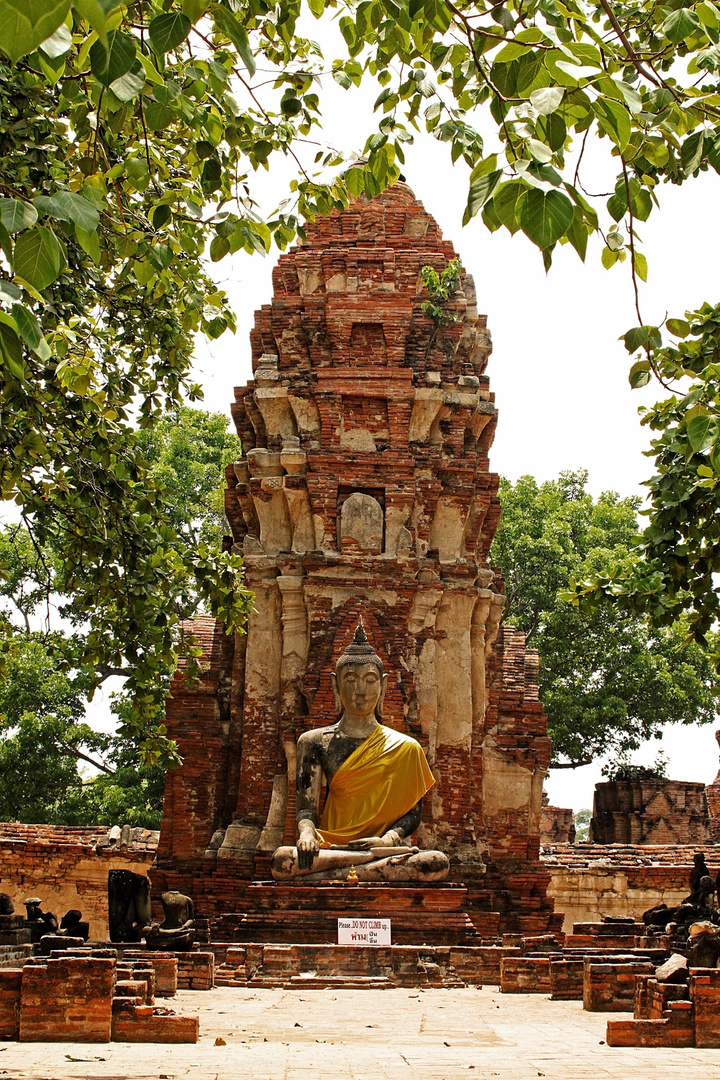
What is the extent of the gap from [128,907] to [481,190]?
8.84 metres

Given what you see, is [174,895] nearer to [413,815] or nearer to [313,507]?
[413,815]

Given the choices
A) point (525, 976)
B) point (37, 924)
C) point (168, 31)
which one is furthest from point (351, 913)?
point (168, 31)

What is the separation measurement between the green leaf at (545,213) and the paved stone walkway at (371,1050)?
405 cm

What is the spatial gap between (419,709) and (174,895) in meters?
4.97

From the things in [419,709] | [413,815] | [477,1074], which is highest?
[419,709]

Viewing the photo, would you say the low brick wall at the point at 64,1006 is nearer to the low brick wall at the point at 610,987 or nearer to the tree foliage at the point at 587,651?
the low brick wall at the point at 610,987

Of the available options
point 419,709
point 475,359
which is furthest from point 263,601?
point 475,359

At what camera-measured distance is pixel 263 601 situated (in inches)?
593

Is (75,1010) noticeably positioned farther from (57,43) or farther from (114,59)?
(57,43)

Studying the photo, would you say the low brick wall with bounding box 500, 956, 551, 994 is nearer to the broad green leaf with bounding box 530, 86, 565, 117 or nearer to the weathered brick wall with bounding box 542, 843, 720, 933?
the broad green leaf with bounding box 530, 86, 565, 117

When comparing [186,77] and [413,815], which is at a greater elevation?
[186,77]

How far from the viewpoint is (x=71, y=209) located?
10.9 ft

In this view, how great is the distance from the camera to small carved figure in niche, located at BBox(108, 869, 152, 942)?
10.3 metres

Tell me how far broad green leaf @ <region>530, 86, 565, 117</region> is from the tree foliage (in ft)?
73.3
